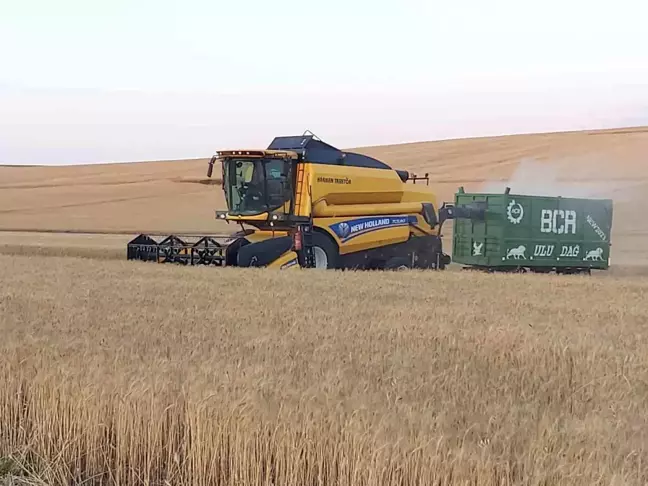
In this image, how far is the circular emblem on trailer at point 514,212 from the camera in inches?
748

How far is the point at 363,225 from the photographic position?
16688 mm

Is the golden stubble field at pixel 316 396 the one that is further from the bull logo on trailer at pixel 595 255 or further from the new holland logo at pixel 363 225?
the bull logo on trailer at pixel 595 255

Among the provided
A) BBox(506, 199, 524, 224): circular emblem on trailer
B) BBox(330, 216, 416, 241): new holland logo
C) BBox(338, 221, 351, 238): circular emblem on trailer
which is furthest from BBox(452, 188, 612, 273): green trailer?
BBox(338, 221, 351, 238): circular emblem on trailer

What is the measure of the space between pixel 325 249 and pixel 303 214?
2.77 ft

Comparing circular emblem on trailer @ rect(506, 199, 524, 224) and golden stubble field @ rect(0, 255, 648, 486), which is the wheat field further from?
circular emblem on trailer @ rect(506, 199, 524, 224)

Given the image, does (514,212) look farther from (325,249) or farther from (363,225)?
(325,249)

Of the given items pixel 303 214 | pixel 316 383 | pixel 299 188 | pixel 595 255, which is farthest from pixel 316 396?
pixel 595 255

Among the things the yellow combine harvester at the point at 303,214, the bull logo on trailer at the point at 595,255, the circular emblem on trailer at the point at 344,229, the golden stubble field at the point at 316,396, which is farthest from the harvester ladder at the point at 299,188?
the bull logo on trailer at the point at 595,255

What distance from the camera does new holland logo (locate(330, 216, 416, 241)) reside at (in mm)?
16359

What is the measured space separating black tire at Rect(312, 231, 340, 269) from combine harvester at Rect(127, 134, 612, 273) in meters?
0.02

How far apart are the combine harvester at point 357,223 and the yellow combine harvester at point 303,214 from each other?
0.06ft

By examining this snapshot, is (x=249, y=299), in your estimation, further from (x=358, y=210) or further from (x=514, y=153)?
(x=514, y=153)

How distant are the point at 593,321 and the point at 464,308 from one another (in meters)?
1.36

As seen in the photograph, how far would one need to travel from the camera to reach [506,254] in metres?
19.0
